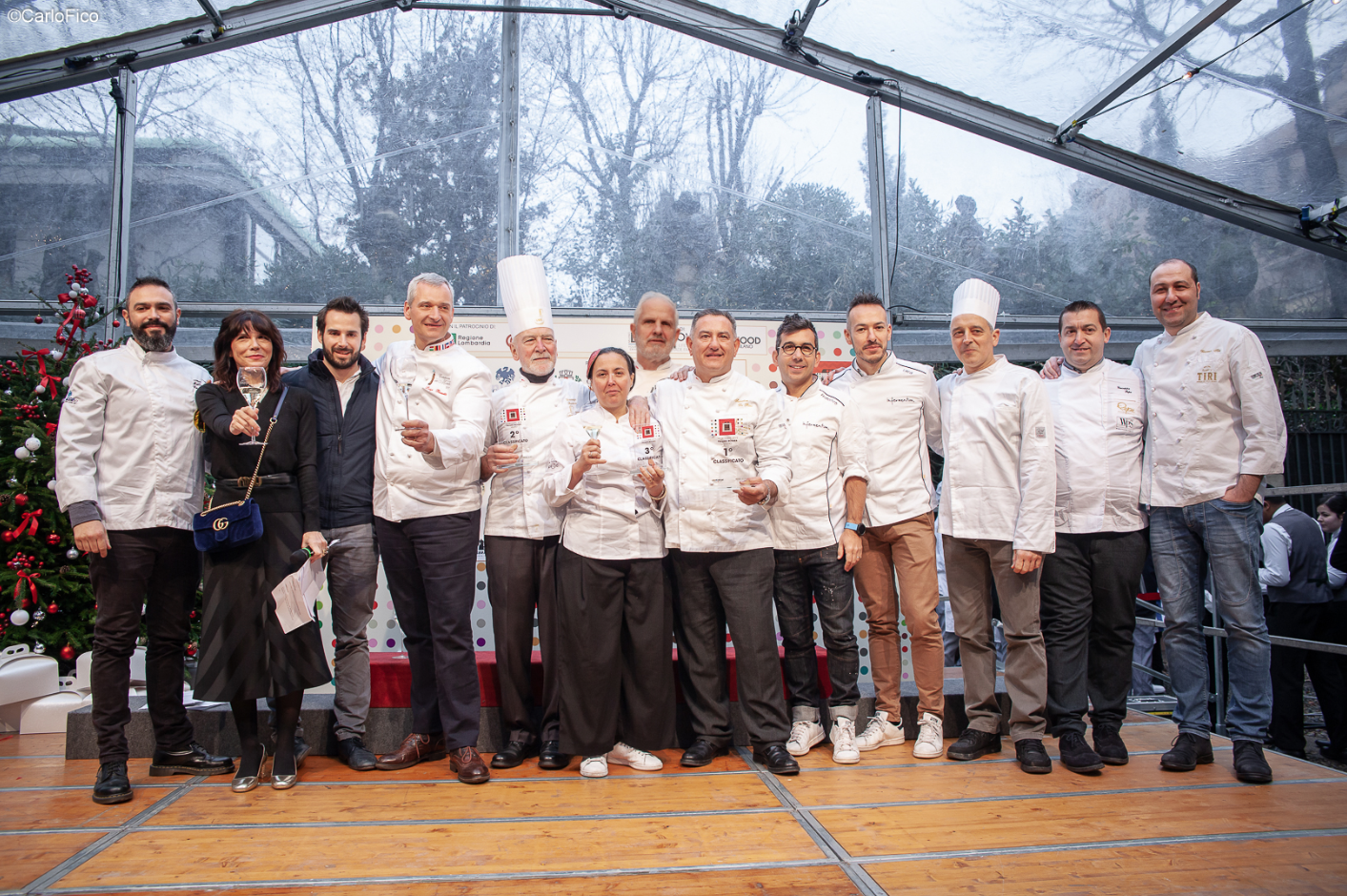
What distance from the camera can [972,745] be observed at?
3.03 metres

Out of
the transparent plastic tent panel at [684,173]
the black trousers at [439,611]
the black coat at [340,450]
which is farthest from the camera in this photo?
the transparent plastic tent panel at [684,173]

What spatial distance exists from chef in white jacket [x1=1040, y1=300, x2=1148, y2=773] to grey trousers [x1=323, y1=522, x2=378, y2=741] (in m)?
2.59

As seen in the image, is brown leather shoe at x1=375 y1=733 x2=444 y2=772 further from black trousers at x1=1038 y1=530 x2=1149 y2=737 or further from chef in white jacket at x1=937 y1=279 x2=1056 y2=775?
black trousers at x1=1038 y1=530 x2=1149 y2=737

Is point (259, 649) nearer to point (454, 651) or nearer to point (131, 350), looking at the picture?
point (454, 651)

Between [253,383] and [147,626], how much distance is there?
1047 millimetres

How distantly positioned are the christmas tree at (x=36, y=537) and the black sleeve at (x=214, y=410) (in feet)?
6.06

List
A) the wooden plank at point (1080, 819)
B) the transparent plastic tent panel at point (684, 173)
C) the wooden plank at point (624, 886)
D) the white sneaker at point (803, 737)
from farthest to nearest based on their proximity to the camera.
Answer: the transparent plastic tent panel at point (684, 173)
the white sneaker at point (803, 737)
the wooden plank at point (1080, 819)
the wooden plank at point (624, 886)

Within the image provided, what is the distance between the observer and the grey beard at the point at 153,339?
9.44 ft

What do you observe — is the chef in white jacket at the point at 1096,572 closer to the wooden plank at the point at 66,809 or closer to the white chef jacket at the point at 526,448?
the white chef jacket at the point at 526,448

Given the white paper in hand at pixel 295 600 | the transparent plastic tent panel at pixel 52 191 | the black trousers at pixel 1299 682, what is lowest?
the black trousers at pixel 1299 682

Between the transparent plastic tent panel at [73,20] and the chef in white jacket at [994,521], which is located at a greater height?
the transparent plastic tent panel at [73,20]

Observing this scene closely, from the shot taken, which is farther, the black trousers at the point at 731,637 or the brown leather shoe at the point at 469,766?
the black trousers at the point at 731,637

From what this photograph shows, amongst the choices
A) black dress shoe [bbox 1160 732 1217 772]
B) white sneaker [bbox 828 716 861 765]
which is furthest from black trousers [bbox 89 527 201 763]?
black dress shoe [bbox 1160 732 1217 772]

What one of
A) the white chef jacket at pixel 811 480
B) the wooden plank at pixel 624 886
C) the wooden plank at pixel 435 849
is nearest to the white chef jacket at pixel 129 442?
the wooden plank at pixel 435 849
